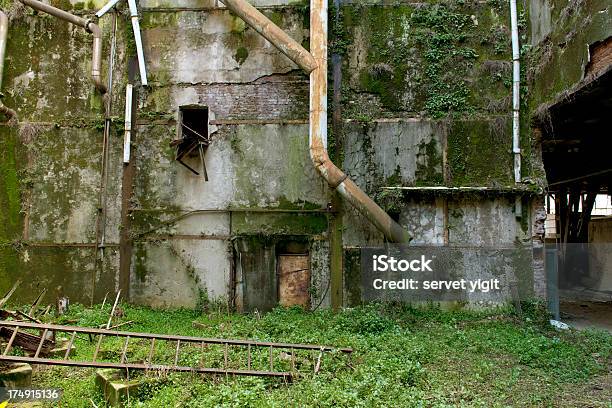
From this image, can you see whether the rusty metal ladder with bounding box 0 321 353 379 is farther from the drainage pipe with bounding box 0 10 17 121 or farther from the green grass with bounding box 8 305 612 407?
the drainage pipe with bounding box 0 10 17 121

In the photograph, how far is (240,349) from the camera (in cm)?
665

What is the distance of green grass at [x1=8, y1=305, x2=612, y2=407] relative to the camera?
200 inches

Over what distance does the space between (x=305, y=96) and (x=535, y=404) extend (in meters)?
6.89

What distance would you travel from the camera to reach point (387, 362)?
6.07 meters

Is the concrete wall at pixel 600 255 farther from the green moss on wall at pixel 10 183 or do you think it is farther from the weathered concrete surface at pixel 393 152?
the green moss on wall at pixel 10 183

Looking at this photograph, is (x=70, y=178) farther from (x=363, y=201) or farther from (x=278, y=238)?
(x=363, y=201)

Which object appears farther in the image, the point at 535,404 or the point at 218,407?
the point at 535,404

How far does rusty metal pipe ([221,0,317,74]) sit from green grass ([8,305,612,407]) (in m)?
4.94

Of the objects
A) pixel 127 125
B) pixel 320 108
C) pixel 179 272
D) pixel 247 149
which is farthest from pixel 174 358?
pixel 127 125

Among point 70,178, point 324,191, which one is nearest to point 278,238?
point 324,191

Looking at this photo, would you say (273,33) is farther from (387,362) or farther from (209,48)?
(387,362)

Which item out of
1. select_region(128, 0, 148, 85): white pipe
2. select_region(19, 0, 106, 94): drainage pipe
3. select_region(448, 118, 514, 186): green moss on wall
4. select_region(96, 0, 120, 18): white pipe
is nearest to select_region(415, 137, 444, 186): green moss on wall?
select_region(448, 118, 514, 186): green moss on wall

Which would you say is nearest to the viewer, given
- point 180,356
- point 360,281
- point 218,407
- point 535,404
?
point 218,407

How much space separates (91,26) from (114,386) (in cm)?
767
